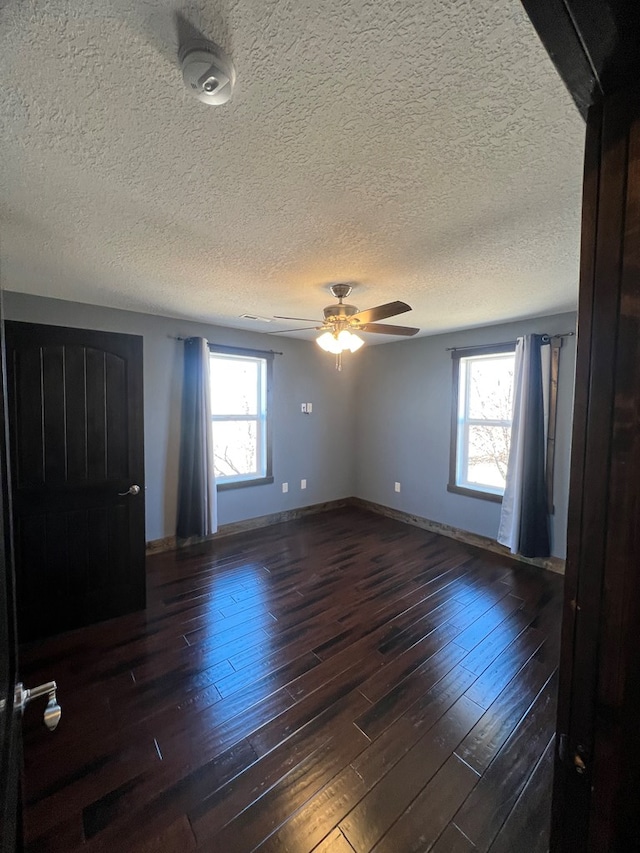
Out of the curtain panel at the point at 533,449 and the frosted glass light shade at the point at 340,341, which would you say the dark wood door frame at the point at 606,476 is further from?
the curtain panel at the point at 533,449

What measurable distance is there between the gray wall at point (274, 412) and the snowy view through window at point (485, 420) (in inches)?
66.5

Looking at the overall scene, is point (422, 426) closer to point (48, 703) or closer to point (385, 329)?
point (385, 329)

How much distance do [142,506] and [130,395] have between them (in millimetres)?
843

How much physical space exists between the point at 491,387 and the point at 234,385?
297 centimetres

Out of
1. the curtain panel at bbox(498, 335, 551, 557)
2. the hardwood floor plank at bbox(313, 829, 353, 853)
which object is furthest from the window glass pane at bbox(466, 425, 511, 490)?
the hardwood floor plank at bbox(313, 829, 353, 853)

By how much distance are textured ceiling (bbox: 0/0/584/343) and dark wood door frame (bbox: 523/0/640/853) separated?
0.44 m

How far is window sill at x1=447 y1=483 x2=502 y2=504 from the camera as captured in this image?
146 inches

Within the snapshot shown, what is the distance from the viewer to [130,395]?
2.54 meters

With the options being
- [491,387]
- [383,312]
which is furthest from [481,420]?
[383,312]

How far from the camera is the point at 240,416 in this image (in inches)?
165

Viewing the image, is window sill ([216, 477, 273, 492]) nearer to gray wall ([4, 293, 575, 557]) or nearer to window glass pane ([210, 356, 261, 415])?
gray wall ([4, 293, 575, 557])

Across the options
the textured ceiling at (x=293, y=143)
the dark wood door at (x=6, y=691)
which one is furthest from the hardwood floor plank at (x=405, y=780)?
the textured ceiling at (x=293, y=143)

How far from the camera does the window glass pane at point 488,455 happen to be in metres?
3.79

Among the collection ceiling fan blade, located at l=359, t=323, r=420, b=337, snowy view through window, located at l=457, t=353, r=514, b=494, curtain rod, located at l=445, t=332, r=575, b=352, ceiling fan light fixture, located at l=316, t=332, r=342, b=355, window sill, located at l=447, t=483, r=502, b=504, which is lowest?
window sill, located at l=447, t=483, r=502, b=504
